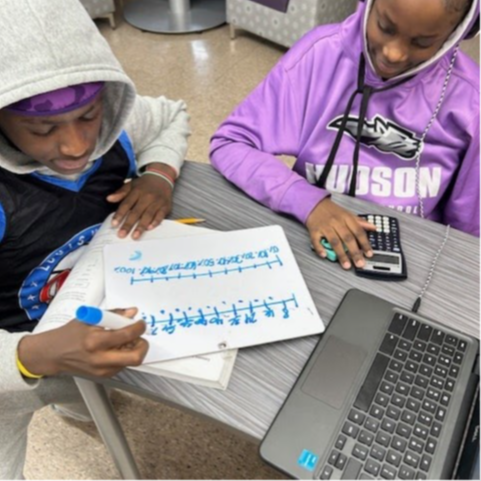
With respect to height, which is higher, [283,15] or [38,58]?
[38,58]

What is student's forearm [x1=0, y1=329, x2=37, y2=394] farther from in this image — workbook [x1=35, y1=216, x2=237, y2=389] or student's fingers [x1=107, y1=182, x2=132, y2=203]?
student's fingers [x1=107, y1=182, x2=132, y2=203]

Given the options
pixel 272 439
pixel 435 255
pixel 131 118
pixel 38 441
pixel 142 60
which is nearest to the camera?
pixel 272 439

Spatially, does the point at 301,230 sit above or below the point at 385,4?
below

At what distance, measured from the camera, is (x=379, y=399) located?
0.56m

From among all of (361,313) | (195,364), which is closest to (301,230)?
(361,313)

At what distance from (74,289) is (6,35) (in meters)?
0.31

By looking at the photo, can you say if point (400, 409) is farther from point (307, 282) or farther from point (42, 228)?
point (42, 228)

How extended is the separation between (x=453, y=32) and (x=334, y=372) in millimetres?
522

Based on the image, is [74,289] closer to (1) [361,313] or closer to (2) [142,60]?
(1) [361,313]

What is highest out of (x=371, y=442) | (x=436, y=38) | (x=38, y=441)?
(x=436, y=38)

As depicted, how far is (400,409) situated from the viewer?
1.83 feet

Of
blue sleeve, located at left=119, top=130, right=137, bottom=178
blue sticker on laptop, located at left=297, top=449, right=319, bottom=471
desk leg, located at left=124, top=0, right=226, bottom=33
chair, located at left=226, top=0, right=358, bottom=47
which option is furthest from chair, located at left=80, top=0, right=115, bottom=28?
blue sticker on laptop, located at left=297, top=449, right=319, bottom=471

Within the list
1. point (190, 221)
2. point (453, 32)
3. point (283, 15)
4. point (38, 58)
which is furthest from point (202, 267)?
point (283, 15)

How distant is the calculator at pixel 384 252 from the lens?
703mm
